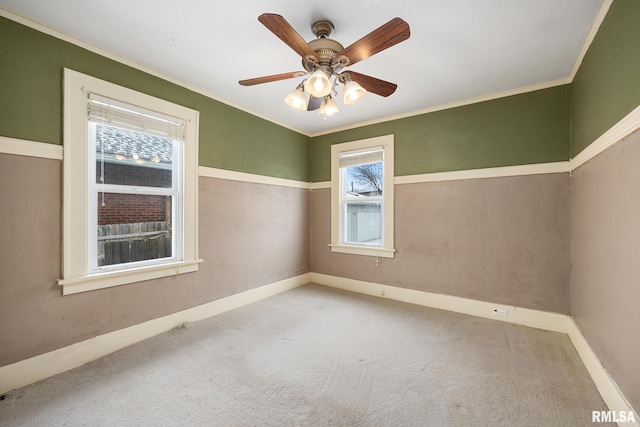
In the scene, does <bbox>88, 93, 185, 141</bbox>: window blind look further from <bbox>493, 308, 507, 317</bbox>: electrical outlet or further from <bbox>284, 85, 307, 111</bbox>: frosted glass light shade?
<bbox>493, 308, 507, 317</bbox>: electrical outlet

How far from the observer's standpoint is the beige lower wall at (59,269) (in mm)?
1832

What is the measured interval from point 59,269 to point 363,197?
3.35 metres

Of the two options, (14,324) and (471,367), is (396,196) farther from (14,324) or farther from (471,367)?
(14,324)

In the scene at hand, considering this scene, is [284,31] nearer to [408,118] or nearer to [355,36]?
[355,36]

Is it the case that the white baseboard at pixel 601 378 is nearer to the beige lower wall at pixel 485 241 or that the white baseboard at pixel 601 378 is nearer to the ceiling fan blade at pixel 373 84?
the beige lower wall at pixel 485 241

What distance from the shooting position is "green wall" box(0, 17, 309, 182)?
72.0 inches

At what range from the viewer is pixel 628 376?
1.46 metres

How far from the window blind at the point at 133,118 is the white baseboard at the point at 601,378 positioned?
3.81 m

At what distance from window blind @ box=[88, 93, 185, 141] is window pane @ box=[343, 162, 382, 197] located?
2.37 m

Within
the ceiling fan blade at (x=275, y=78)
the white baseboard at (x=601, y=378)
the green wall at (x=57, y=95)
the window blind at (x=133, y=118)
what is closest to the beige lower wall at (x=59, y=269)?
the green wall at (x=57, y=95)

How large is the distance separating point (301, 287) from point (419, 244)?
6.17 feet

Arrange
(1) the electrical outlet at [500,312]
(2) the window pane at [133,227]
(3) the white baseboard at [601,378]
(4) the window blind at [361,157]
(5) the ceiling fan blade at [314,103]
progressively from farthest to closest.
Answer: (4) the window blind at [361,157] < (1) the electrical outlet at [500,312] < (2) the window pane at [133,227] < (5) the ceiling fan blade at [314,103] < (3) the white baseboard at [601,378]

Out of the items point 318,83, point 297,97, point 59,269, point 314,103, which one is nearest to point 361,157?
point 314,103

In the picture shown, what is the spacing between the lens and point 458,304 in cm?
320
